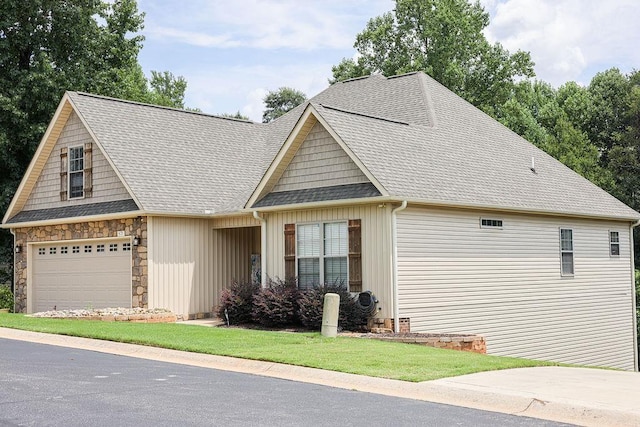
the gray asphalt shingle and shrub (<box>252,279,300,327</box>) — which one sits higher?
the gray asphalt shingle

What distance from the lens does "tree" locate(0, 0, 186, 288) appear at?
31750 mm

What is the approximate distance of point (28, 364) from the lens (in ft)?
42.9

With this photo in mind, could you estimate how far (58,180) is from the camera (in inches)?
1017

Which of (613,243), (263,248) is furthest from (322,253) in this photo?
(613,243)

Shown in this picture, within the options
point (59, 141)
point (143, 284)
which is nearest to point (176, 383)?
point (143, 284)

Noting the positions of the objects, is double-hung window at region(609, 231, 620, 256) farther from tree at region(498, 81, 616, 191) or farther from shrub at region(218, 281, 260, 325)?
tree at region(498, 81, 616, 191)

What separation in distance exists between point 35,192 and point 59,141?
2.13 m

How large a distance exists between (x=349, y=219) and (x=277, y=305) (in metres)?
2.61

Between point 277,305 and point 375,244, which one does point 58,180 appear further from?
point 375,244

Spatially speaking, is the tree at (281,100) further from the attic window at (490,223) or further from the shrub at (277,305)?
the shrub at (277,305)

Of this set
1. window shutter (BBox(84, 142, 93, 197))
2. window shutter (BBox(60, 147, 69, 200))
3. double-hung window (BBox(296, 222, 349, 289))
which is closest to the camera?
double-hung window (BBox(296, 222, 349, 289))

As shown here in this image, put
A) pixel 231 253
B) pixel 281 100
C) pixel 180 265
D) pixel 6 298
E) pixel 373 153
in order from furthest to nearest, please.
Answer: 1. pixel 281 100
2. pixel 6 298
3. pixel 231 253
4. pixel 180 265
5. pixel 373 153

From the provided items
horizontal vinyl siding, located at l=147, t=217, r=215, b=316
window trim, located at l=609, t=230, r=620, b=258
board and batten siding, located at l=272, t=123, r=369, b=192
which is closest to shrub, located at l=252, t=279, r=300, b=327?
board and batten siding, located at l=272, t=123, r=369, b=192

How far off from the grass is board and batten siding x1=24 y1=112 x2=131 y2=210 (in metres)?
5.18
